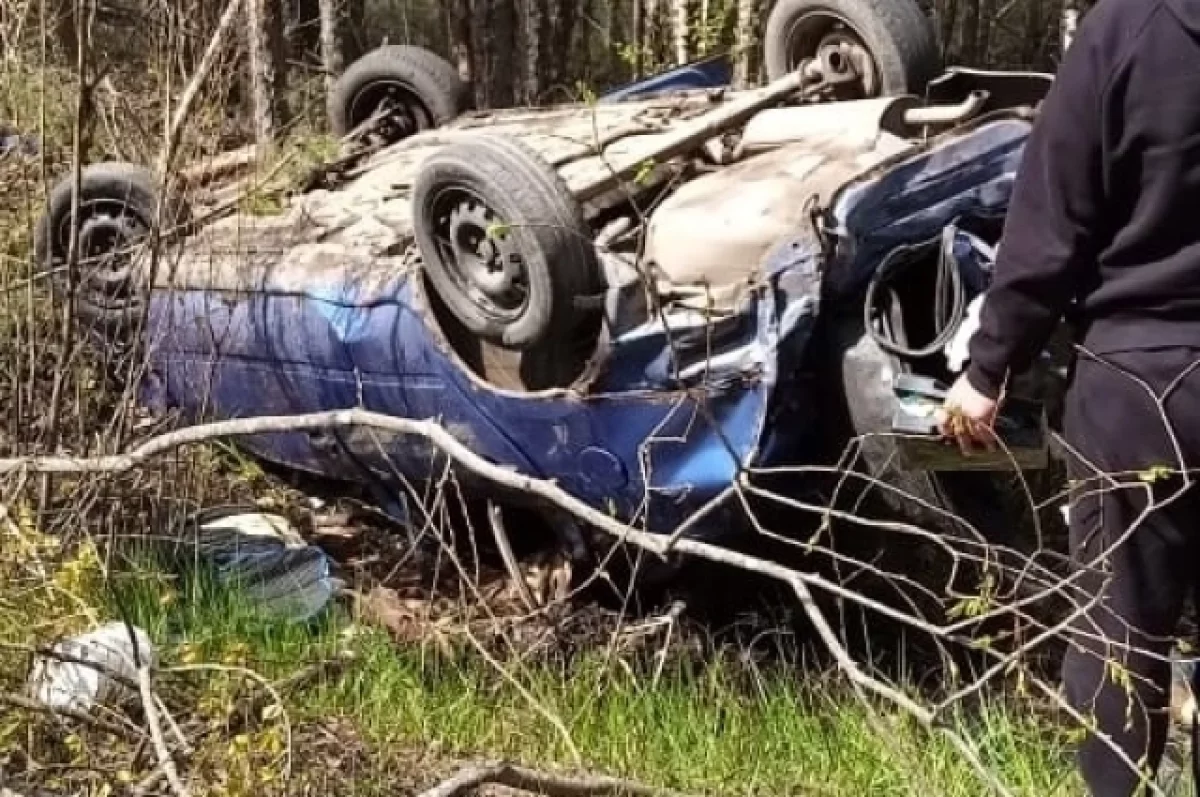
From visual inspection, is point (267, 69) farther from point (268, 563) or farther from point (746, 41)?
point (268, 563)

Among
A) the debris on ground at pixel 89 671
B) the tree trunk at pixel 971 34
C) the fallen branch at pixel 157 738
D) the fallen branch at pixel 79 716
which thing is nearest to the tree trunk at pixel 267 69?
the debris on ground at pixel 89 671

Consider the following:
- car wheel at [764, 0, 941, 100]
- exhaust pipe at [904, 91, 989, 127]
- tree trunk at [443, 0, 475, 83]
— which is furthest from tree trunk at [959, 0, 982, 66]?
exhaust pipe at [904, 91, 989, 127]

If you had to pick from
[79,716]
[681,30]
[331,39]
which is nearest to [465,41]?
[331,39]

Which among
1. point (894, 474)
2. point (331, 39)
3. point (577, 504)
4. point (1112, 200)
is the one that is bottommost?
point (894, 474)

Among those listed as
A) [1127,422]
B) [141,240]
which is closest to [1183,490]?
[1127,422]

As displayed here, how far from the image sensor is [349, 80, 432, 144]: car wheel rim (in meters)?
6.42

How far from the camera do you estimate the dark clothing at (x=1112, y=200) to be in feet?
9.00

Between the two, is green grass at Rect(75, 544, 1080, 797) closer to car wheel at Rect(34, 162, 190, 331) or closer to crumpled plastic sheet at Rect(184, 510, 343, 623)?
crumpled plastic sheet at Rect(184, 510, 343, 623)

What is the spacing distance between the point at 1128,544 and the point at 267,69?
5.10m

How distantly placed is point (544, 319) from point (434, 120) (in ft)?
7.94

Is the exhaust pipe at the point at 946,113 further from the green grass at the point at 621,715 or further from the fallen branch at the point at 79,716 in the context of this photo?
the fallen branch at the point at 79,716

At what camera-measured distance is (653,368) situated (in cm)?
405

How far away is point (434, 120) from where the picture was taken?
6.31 metres

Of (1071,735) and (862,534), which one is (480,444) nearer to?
(862,534)
